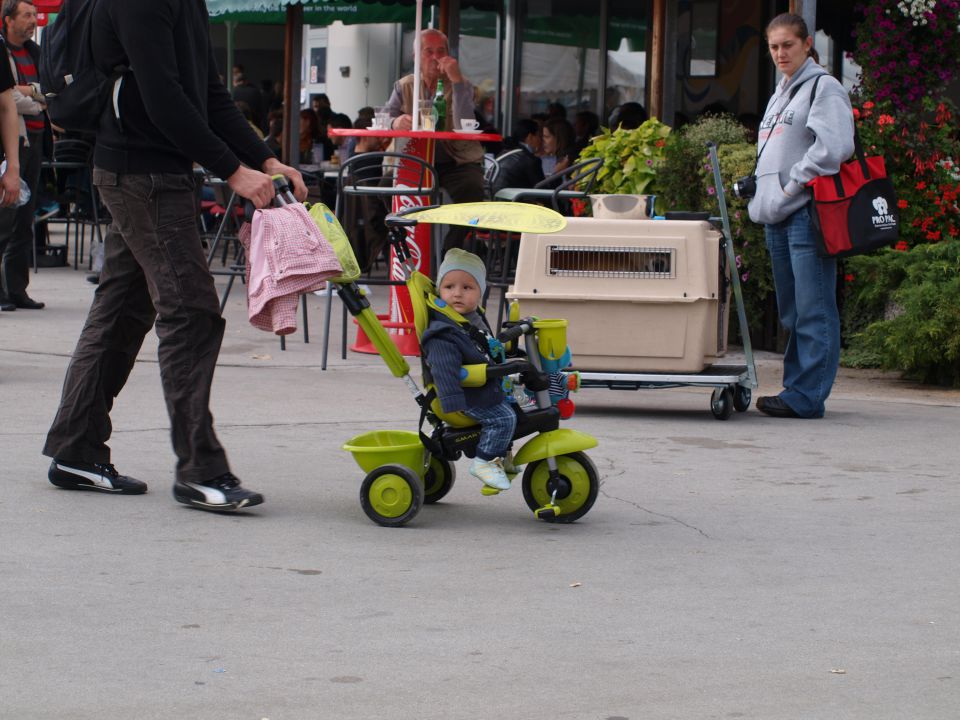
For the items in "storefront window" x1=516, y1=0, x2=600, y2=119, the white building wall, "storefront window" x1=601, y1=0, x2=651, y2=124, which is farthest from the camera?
the white building wall

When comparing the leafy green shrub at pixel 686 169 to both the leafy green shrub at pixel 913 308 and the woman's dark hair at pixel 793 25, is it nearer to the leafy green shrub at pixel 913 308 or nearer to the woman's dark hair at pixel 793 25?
the leafy green shrub at pixel 913 308

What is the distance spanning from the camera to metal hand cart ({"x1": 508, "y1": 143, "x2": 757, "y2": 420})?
771 centimetres

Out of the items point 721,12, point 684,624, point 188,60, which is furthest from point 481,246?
point 684,624

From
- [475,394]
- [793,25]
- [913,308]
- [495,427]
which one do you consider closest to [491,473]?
[495,427]

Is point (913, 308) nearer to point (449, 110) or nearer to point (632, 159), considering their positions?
point (632, 159)

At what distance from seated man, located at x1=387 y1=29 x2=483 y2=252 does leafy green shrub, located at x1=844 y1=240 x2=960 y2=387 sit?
2.53 m

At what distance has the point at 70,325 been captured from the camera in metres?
10.7

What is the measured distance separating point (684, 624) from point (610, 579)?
19.3 inches

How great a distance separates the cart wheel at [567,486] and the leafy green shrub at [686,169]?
4426 millimetres

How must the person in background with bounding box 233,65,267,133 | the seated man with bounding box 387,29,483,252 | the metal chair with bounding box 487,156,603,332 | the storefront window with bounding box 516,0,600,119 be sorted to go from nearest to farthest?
1. the metal chair with bounding box 487,156,603,332
2. the seated man with bounding box 387,29,483,252
3. the storefront window with bounding box 516,0,600,119
4. the person in background with bounding box 233,65,267,133

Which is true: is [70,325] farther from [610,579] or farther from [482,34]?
[482,34]

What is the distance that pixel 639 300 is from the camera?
7.74 metres

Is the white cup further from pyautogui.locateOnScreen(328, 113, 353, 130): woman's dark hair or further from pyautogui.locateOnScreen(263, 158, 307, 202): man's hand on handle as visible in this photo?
pyautogui.locateOnScreen(328, 113, 353, 130): woman's dark hair

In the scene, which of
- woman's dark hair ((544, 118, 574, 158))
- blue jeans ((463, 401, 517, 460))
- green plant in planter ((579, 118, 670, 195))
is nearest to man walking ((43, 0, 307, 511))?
blue jeans ((463, 401, 517, 460))
